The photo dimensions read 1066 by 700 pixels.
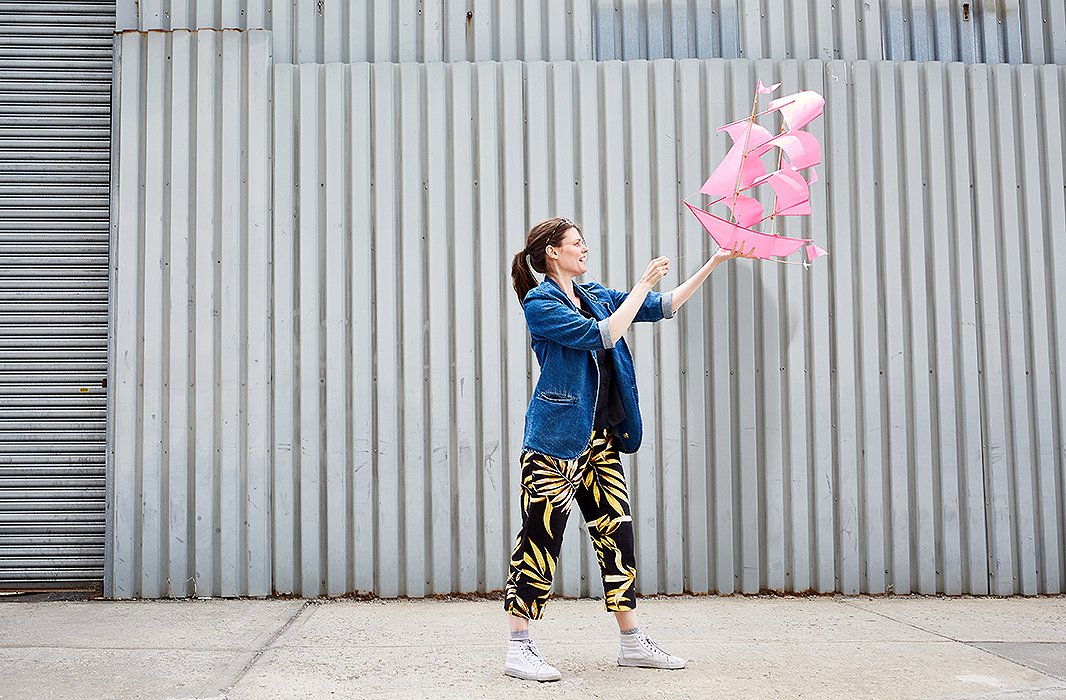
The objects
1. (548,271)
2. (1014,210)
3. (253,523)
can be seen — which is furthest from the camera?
(1014,210)

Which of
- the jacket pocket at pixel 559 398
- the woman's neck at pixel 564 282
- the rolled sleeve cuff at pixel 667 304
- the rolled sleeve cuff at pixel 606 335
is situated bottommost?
the jacket pocket at pixel 559 398

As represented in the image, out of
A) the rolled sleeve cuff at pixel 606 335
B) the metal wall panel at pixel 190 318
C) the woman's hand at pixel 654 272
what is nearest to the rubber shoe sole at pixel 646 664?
the rolled sleeve cuff at pixel 606 335

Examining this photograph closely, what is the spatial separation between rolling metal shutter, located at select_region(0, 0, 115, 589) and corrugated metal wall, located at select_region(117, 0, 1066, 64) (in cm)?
64

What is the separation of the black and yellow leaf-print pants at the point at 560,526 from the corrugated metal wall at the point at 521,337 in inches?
65.3

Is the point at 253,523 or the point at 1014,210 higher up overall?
the point at 1014,210

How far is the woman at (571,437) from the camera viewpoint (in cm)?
358

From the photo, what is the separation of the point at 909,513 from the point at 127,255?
180 inches

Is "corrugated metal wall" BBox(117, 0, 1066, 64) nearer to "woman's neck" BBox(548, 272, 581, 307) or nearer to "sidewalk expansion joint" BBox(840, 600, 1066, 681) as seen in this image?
"woman's neck" BBox(548, 272, 581, 307)

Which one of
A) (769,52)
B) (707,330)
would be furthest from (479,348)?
(769,52)

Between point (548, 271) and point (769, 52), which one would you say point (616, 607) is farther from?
point (769, 52)

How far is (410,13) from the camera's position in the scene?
5.69 m

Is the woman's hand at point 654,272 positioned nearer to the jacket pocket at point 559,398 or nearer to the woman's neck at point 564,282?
the woman's neck at point 564,282

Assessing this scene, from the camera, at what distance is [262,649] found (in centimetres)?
406

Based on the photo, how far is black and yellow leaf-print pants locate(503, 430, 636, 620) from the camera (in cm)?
363
